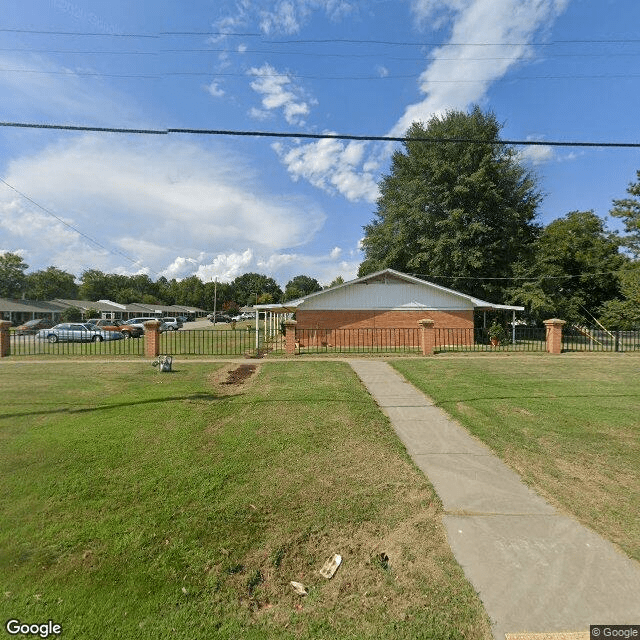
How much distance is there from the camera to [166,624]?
7.38 ft

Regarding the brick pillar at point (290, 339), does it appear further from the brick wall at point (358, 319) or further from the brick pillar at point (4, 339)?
the brick pillar at point (4, 339)

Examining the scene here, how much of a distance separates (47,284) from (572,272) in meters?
81.0

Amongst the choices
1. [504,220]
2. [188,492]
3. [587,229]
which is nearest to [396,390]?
[188,492]

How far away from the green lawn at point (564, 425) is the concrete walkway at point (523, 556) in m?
0.27

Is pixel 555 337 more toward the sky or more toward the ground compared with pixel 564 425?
more toward the sky

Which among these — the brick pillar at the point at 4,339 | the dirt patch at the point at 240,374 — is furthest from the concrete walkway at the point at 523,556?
the brick pillar at the point at 4,339

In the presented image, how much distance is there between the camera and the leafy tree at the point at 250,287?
112m

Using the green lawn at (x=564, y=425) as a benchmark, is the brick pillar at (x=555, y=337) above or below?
above

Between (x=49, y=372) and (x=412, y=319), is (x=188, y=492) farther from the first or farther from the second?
(x=412, y=319)

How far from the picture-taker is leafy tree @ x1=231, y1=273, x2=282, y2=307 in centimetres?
11212

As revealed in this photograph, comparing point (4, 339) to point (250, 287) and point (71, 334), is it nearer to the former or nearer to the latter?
point (71, 334)

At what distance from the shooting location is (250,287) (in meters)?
117

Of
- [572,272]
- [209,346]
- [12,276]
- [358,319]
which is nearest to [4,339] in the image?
[209,346]

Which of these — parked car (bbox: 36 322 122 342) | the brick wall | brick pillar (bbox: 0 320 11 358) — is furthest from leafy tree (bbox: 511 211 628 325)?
parked car (bbox: 36 322 122 342)
